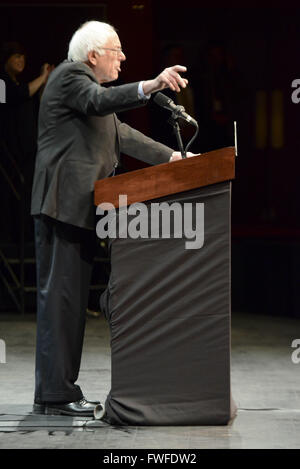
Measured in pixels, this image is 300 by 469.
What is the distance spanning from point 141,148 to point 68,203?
454mm

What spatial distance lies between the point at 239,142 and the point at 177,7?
125 cm

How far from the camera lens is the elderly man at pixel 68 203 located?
3309mm

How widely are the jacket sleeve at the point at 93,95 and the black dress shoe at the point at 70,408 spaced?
3.55ft

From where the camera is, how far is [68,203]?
331 centimetres

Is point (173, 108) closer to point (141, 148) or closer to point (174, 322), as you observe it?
point (141, 148)

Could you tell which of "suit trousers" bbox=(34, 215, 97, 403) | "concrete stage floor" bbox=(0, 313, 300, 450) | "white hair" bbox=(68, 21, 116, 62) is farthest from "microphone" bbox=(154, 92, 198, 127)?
"concrete stage floor" bbox=(0, 313, 300, 450)

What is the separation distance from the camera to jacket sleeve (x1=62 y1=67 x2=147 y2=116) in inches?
123

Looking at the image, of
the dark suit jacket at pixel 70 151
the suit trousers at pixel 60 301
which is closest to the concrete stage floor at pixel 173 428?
the suit trousers at pixel 60 301

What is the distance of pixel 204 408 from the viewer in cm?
323

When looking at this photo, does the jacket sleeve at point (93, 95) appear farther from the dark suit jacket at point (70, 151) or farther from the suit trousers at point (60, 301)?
the suit trousers at point (60, 301)

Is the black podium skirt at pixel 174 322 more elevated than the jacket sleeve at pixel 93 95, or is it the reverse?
the jacket sleeve at pixel 93 95

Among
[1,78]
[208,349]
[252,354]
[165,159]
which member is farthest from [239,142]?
[208,349]
